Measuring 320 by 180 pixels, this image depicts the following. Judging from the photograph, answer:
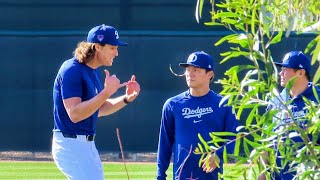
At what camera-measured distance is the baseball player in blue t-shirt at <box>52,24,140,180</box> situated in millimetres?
5473

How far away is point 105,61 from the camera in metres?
5.68

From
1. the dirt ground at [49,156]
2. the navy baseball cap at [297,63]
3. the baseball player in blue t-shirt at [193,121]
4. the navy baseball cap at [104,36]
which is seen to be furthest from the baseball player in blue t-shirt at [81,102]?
the dirt ground at [49,156]

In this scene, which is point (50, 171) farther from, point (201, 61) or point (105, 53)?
point (105, 53)

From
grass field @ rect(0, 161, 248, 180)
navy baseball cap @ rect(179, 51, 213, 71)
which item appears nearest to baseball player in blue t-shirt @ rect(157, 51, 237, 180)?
navy baseball cap @ rect(179, 51, 213, 71)

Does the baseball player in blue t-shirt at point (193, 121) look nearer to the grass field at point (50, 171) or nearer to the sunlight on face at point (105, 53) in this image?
the sunlight on face at point (105, 53)

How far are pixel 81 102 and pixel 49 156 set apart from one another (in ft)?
37.7

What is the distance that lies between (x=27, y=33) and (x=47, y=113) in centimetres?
145

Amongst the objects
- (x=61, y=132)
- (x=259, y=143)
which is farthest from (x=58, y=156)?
(x=259, y=143)

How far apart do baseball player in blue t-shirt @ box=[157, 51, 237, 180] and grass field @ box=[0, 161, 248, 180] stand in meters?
6.72

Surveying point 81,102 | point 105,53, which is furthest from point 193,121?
point 81,102

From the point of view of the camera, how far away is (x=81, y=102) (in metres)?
5.43

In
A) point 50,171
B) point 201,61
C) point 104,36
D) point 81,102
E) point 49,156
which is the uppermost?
point 104,36

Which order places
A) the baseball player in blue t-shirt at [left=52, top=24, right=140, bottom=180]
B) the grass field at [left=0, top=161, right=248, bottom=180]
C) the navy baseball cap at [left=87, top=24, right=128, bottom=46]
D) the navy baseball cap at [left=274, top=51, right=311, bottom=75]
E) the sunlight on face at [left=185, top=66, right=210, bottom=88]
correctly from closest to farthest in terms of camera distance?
the baseball player in blue t-shirt at [left=52, top=24, right=140, bottom=180]
the navy baseball cap at [left=87, top=24, right=128, bottom=46]
the navy baseball cap at [left=274, top=51, right=311, bottom=75]
the sunlight on face at [left=185, top=66, right=210, bottom=88]
the grass field at [left=0, top=161, right=248, bottom=180]

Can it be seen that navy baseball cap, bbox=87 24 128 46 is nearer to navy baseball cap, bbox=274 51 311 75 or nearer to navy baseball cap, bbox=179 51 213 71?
navy baseball cap, bbox=179 51 213 71
